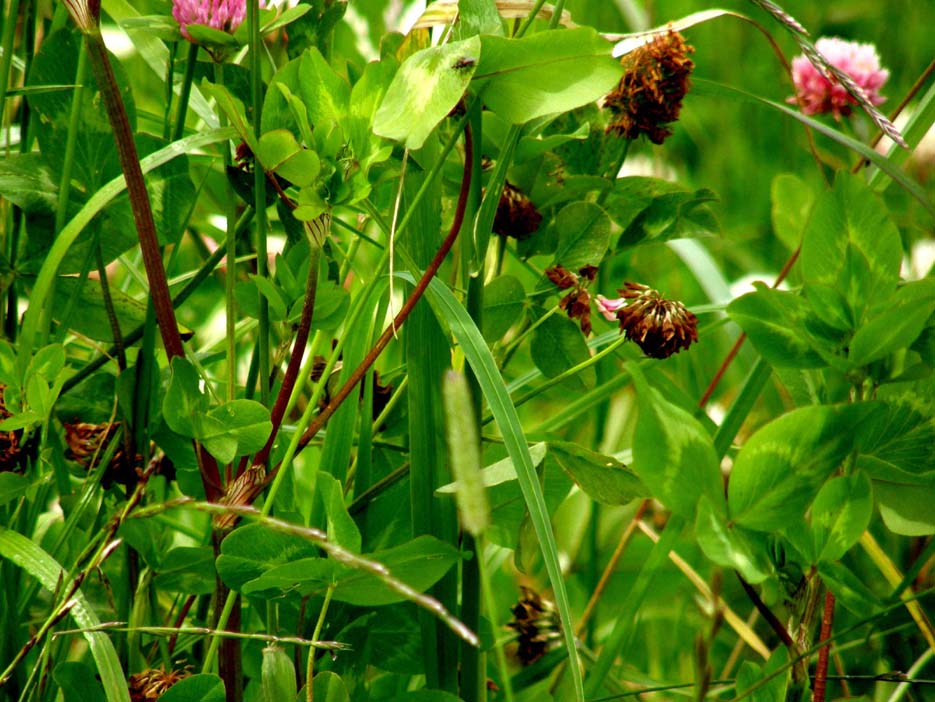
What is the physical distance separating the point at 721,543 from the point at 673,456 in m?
0.05

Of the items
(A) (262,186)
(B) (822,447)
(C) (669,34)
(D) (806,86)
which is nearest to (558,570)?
(B) (822,447)

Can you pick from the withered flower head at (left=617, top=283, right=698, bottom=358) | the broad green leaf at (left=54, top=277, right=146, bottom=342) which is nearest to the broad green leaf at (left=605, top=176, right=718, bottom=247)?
the withered flower head at (left=617, top=283, right=698, bottom=358)

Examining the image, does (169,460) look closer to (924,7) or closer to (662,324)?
(662,324)

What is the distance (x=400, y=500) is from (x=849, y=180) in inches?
14.2

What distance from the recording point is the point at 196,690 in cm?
56

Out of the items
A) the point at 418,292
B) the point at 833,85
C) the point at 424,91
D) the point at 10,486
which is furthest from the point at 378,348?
the point at 833,85

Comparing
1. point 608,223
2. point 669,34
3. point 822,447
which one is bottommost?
point 822,447

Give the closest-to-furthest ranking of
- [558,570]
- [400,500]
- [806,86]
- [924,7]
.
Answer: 1. [558,570]
2. [400,500]
3. [806,86]
4. [924,7]

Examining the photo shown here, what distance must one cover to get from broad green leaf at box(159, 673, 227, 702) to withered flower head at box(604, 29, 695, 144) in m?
0.47

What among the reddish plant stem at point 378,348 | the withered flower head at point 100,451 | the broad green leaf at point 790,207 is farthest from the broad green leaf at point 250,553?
the broad green leaf at point 790,207

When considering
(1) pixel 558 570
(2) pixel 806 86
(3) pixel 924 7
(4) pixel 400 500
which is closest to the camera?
(1) pixel 558 570

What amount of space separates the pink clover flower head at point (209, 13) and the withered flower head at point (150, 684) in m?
0.39

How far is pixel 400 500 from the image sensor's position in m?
0.69

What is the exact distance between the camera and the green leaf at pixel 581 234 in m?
0.72
